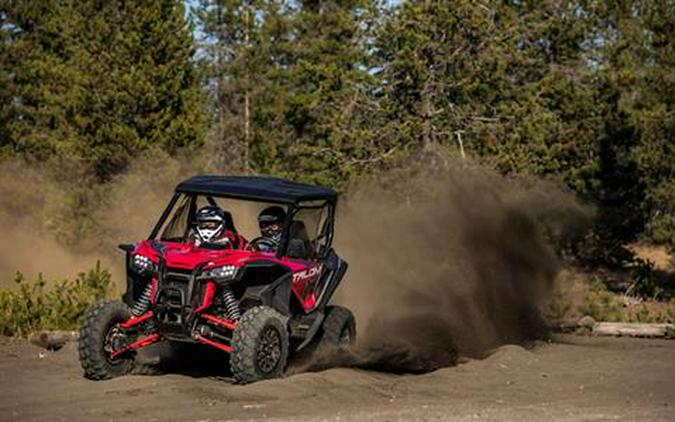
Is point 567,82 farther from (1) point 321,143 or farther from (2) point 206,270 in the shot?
(2) point 206,270

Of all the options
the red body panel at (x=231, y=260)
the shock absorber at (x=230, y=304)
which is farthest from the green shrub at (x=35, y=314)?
the shock absorber at (x=230, y=304)

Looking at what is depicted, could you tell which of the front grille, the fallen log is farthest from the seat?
the fallen log

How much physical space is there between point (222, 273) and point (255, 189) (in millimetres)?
1513

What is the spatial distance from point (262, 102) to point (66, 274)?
18.4 metres

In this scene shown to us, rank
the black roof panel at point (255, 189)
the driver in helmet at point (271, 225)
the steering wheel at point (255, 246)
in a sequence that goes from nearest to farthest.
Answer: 1. the black roof panel at point (255, 189)
2. the steering wheel at point (255, 246)
3. the driver in helmet at point (271, 225)

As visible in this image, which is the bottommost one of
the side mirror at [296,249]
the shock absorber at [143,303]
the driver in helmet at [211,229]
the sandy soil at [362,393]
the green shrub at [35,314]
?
the sandy soil at [362,393]

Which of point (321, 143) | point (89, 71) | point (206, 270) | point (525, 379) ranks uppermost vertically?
point (89, 71)

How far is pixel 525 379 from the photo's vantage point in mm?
13328

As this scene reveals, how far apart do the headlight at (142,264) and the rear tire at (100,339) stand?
1.42 ft

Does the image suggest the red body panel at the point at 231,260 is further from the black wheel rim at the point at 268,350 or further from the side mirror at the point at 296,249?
the black wheel rim at the point at 268,350

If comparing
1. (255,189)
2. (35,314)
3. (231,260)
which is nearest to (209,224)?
(255,189)

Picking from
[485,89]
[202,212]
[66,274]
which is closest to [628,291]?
[485,89]

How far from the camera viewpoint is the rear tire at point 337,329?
13.8m

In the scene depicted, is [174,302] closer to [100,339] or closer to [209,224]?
[100,339]
